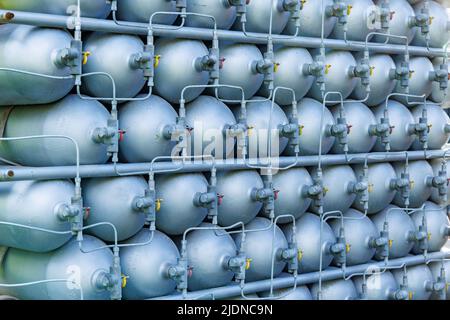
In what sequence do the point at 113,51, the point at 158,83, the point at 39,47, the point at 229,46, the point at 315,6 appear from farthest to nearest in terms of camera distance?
the point at 315,6 → the point at 229,46 → the point at 158,83 → the point at 113,51 → the point at 39,47

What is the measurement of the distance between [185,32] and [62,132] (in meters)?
0.78

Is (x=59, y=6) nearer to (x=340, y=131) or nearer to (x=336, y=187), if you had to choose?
(x=340, y=131)

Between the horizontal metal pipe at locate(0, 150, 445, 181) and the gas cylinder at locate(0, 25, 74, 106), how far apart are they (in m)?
0.31

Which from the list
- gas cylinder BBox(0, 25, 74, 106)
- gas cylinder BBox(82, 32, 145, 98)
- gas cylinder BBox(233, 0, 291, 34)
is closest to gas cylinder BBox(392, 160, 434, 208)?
gas cylinder BBox(233, 0, 291, 34)

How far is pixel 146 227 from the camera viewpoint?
4078 millimetres

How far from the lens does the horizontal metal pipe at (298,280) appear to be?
4.11 metres

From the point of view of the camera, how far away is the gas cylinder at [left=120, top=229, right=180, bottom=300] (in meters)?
3.91

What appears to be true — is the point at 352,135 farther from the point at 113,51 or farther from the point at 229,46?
the point at 113,51

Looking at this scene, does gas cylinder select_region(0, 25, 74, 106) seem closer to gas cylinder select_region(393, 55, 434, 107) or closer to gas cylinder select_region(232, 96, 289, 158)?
gas cylinder select_region(232, 96, 289, 158)

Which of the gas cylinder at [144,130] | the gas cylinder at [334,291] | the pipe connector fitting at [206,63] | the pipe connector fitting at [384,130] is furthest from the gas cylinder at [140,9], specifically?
the gas cylinder at [334,291]

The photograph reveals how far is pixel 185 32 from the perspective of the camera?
4.03 m

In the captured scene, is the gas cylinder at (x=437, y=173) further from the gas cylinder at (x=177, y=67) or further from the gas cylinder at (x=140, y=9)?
the gas cylinder at (x=140, y=9)

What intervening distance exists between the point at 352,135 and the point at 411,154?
A: 0.52m
